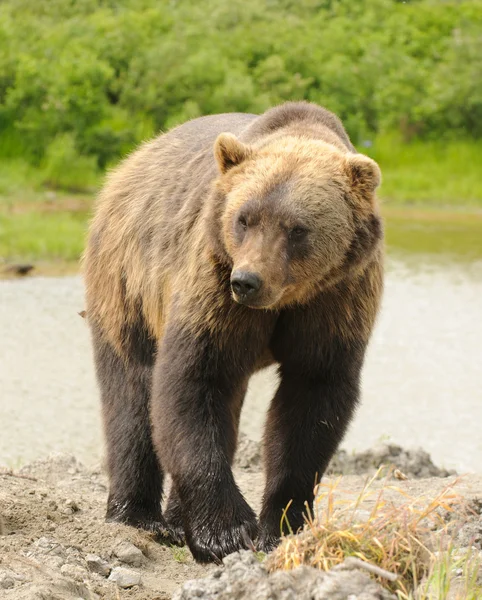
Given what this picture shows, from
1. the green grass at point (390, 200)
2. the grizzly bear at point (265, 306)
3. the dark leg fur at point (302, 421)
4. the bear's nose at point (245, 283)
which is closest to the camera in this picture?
the bear's nose at point (245, 283)

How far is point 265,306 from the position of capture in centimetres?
453

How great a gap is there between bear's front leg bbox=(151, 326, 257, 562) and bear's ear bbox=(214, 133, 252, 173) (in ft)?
2.40

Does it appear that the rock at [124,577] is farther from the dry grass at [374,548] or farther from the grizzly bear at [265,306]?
the dry grass at [374,548]

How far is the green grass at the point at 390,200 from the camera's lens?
16.9 meters

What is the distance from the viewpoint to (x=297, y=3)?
3127 cm

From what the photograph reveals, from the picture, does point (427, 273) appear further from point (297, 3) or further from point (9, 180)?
point (297, 3)

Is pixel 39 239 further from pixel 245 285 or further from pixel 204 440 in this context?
pixel 245 285

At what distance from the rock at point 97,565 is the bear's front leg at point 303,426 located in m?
0.70

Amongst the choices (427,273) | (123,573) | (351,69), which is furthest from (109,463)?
(351,69)

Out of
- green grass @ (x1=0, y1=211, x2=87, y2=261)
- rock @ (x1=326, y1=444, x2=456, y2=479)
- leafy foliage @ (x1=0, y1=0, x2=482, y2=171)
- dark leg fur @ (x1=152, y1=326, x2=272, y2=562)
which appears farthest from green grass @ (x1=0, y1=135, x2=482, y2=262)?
dark leg fur @ (x1=152, y1=326, x2=272, y2=562)

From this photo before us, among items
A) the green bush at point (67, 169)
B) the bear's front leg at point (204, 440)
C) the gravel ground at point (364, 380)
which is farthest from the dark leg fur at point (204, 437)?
the green bush at point (67, 169)

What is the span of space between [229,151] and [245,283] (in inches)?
29.6

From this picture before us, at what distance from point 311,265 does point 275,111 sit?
0.96m

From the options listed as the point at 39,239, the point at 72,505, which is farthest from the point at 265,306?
the point at 39,239
